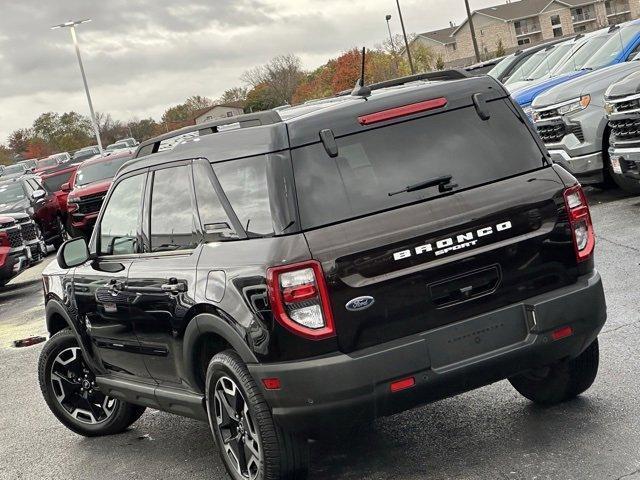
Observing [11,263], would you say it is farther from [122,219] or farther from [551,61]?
[122,219]

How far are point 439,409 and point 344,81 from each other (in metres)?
95.9

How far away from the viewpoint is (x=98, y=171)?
23.8 meters

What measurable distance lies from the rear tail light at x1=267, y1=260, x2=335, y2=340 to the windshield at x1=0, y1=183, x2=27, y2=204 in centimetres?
1963

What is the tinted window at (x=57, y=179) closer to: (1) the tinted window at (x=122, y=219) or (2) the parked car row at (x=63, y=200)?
(2) the parked car row at (x=63, y=200)

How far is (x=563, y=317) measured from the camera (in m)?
5.06

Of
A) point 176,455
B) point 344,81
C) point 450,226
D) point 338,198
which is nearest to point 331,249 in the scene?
point 338,198

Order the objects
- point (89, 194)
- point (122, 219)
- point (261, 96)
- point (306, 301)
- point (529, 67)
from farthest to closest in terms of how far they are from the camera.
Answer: point (261, 96)
point (89, 194)
point (529, 67)
point (122, 219)
point (306, 301)

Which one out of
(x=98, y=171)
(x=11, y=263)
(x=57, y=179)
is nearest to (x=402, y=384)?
→ (x=11, y=263)

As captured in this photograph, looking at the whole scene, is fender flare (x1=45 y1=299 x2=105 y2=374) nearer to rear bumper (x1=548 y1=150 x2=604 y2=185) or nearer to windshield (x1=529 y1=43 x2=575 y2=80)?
rear bumper (x1=548 y1=150 x2=604 y2=185)

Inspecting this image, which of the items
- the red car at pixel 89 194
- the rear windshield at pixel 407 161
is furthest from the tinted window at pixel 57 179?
the rear windshield at pixel 407 161

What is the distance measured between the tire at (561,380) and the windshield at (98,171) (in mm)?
18340

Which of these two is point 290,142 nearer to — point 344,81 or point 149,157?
point 149,157

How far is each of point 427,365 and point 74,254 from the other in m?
2.80

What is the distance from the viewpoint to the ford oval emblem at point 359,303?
4695mm
